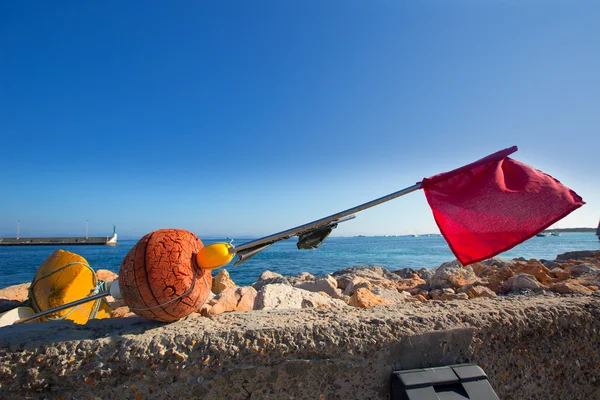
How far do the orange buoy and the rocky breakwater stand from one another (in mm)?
103

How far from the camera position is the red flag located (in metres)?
1.80

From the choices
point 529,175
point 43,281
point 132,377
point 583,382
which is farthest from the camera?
point 43,281

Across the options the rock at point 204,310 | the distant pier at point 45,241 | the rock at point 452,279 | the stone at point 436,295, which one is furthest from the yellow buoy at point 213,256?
the distant pier at point 45,241

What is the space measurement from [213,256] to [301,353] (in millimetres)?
640

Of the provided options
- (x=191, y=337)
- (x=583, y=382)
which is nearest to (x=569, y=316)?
(x=583, y=382)

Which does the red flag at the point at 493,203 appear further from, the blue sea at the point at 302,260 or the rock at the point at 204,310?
the blue sea at the point at 302,260

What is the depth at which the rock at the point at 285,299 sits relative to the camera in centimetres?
345

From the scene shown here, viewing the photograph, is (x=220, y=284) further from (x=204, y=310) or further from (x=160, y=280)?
(x=160, y=280)

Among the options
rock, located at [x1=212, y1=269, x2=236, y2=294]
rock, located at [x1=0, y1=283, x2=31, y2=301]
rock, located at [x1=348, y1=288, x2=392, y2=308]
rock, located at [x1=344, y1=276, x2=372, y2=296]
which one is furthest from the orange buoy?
rock, located at [x1=212, y1=269, x2=236, y2=294]

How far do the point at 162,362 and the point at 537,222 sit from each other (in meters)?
2.05

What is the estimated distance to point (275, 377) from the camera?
143cm

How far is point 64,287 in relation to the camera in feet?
9.04

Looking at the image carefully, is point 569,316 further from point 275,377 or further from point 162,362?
point 162,362

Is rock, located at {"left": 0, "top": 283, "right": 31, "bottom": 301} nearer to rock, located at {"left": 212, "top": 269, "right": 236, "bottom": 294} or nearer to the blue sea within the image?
rock, located at {"left": 212, "top": 269, "right": 236, "bottom": 294}
